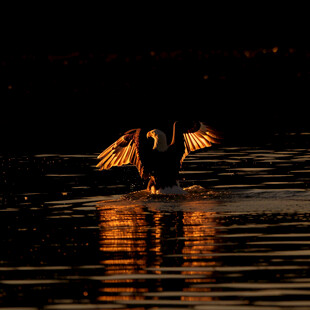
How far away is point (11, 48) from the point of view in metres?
61.6

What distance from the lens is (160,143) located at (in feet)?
68.7

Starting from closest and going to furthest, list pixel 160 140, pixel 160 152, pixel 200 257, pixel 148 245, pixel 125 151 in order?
pixel 200 257 < pixel 148 245 < pixel 160 140 < pixel 160 152 < pixel 125 151

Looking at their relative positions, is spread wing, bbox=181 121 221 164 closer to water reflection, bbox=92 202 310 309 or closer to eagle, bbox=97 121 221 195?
eagle, bbox=97 121 221 195

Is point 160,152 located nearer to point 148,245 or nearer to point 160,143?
point 160,143

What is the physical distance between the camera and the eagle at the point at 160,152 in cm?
2070

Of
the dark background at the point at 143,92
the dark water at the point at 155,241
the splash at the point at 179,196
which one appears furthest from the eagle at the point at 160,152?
the dark background at the point at 143,92

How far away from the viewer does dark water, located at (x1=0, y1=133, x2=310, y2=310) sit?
496 inches

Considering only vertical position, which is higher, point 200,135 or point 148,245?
point 200,135

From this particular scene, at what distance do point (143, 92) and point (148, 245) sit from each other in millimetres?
30042

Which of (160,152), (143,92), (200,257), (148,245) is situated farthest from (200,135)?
(143,92)

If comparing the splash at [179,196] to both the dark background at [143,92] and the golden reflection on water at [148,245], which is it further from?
the dark background at [143,92]

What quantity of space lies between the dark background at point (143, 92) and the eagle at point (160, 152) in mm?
6339

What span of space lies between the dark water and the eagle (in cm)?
45

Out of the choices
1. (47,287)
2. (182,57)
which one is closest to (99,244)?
(47,287)
